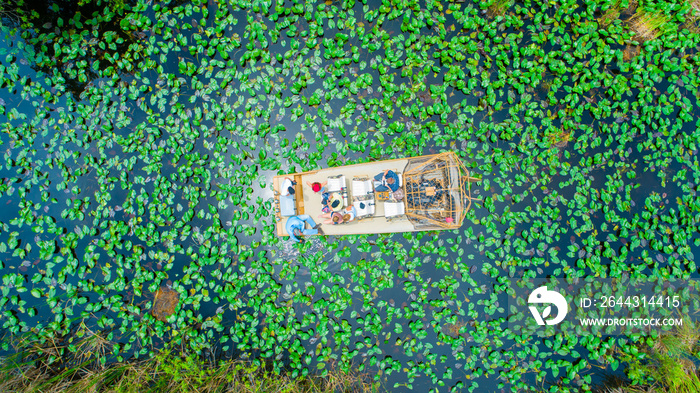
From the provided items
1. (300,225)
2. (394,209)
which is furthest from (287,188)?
(394,209)

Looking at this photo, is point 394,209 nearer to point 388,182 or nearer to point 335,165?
point 388,182

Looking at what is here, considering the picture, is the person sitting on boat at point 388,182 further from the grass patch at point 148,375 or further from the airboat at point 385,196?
the grass patch at point 148,375

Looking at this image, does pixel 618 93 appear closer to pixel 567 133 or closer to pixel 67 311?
pixel 567 133

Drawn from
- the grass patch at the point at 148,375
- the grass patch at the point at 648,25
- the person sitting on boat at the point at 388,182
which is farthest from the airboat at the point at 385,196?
the grass patch at the point at 648,25

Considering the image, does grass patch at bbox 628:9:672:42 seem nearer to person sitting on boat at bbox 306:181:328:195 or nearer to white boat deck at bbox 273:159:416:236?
white boat deck at bbox 273:159:416:236

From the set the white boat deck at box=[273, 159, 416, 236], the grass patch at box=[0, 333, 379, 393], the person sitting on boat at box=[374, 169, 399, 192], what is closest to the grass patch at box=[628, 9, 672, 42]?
the white boat deck at box=[273, 159, 416, 236]
